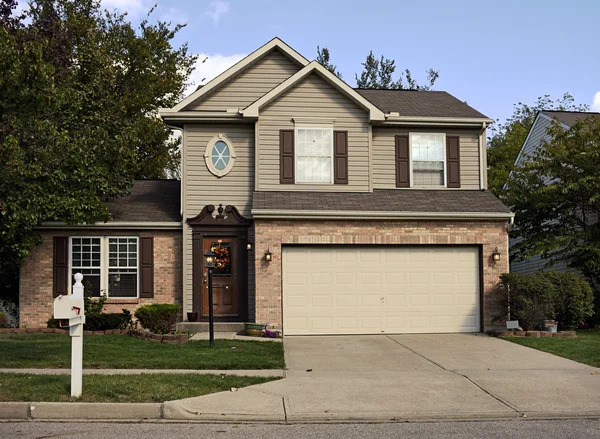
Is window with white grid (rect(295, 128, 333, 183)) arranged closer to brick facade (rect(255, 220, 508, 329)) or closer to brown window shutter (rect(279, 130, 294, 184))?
brown window shutter (rect(279, 130, 294, 184))

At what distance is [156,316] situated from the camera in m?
17.1

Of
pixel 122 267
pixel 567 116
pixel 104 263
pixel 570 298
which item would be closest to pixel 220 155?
pixel 122 267

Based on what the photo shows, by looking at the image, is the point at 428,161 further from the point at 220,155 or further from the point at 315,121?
the point at 220,155

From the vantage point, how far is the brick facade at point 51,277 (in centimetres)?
1798

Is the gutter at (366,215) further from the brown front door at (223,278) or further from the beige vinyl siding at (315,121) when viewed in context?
the brown front door at (223,278)

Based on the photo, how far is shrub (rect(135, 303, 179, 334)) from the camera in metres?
17.1

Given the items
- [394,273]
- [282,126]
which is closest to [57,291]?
[282,126]

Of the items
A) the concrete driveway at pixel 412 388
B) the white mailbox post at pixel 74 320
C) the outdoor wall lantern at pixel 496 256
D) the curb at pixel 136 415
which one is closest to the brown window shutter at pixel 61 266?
the concrete driveway at pixel 412 388

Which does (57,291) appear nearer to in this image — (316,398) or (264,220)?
A: (264,220)

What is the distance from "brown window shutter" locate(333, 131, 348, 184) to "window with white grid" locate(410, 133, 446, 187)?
6.91 feet

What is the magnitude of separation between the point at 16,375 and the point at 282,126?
993 centimetres

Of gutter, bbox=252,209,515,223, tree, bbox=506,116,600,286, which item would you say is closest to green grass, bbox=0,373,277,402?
gutter, bbox=252,209,515,223

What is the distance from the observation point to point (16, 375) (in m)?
10.3

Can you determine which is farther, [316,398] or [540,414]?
[316,398]
